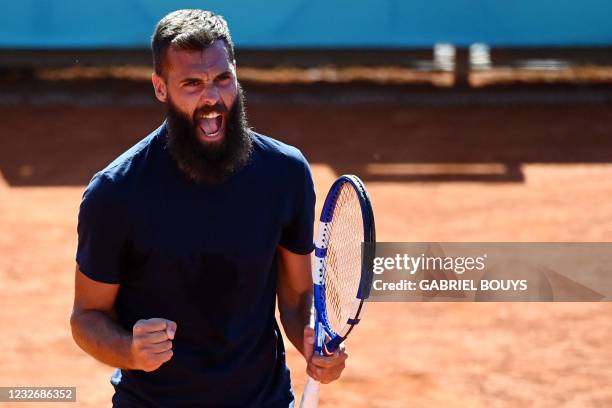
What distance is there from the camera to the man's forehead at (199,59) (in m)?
3.26

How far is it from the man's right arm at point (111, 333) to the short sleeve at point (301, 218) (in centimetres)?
57

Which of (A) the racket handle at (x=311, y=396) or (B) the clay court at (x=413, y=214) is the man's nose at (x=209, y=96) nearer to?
(A) the racket handle at (x=311, y=396)

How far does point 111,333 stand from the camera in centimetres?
329

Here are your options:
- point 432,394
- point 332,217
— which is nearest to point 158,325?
point 332,217

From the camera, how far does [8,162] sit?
1083 cm

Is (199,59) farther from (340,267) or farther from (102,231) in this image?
(340,267)

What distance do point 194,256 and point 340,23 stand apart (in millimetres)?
10044

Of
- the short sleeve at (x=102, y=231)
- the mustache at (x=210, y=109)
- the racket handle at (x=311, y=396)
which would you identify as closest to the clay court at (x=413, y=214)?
the racket handle at (x=311, y=396)

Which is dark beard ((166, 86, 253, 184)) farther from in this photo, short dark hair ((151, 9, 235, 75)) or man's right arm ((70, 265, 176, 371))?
man's right arm ((70, 265, 176, 371))

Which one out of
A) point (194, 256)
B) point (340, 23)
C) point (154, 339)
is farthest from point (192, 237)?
point (340, 23)

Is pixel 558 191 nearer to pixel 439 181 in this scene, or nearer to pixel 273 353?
pixel 439 181

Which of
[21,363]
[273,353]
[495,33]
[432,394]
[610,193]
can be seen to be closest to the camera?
[273,353]

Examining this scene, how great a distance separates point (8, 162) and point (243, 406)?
7.96 m

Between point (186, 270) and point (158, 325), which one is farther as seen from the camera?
point (186, 270)
